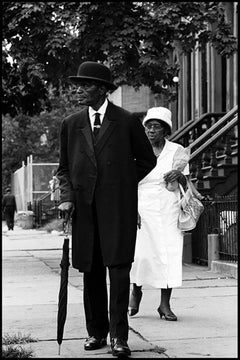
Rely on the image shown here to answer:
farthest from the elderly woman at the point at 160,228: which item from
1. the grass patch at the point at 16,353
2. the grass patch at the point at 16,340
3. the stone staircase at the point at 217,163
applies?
the stone staircase at the point at 217,163

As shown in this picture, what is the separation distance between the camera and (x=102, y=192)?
21.6 ft

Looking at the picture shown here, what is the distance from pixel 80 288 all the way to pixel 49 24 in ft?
13.9

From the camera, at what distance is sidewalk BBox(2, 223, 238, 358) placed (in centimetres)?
667

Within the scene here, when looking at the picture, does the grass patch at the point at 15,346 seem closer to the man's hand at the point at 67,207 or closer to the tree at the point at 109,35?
the man's hand at the point at 67,207

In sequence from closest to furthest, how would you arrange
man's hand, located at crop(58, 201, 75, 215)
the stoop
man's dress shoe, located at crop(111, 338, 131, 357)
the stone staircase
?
1. man's dress shoe, located at crop(111, 338, 131, 357)
2. man's hand, located at crop(58, 201, 75, 215)
3. the stoop
4. the stone staircase

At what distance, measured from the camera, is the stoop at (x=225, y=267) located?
39.3ft

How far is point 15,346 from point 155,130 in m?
2.60

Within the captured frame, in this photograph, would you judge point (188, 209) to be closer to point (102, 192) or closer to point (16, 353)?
point (102, 192)

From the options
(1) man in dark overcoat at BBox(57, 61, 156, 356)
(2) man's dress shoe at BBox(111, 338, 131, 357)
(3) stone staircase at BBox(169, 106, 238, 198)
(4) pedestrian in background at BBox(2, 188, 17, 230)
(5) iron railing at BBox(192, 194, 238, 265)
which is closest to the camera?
(2) man's dress shoe at BBox(111, 338, 131, 357)

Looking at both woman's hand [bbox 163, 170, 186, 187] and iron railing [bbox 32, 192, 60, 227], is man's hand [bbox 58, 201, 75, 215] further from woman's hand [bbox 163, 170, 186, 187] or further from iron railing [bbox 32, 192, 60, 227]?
iron railing [bbox 32, 192, 60, 227]

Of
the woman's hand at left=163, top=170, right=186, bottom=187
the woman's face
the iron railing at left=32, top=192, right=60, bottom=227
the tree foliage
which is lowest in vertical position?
the iron railing at left=32, top=192, right=60, bottom=227

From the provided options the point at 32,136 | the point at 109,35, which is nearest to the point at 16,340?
the point at 109,35

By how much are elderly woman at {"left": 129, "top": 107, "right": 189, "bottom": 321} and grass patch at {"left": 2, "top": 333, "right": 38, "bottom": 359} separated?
58.2 inches

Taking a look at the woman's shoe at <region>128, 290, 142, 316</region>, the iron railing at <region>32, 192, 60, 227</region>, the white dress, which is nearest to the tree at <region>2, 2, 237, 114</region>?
the white dress
